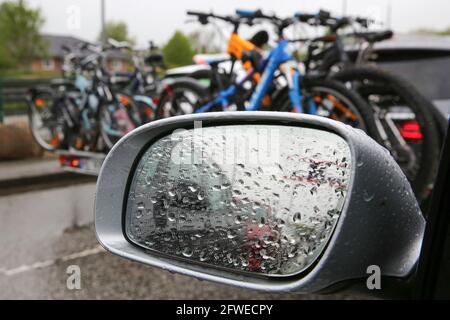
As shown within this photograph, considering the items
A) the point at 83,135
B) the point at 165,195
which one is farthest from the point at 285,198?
the point at 83,135

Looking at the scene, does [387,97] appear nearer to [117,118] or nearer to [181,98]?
[181,98]

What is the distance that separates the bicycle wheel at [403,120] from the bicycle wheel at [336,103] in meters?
0.13

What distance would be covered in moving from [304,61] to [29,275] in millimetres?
2506

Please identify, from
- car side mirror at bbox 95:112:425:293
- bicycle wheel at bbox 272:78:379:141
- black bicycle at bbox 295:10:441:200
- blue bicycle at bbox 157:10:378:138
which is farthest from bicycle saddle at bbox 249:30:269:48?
car side mirror at bbox 95:112:425:293

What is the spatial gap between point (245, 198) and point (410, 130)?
288 centimetres

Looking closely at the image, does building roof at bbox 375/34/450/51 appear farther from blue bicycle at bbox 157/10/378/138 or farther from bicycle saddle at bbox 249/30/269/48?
bicycle saddle at bbox 249/30/269/48

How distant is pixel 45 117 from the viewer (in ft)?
25.2

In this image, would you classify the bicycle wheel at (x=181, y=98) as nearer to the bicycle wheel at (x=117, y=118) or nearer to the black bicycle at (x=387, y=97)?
the bicycle wheel at (x=117, y=118)

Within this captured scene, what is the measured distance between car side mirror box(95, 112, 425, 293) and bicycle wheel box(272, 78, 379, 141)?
7.90 ft

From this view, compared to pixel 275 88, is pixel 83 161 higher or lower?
lower

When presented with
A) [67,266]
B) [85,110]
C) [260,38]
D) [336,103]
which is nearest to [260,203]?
[336,103]
